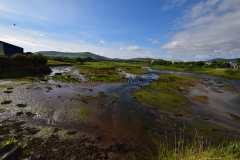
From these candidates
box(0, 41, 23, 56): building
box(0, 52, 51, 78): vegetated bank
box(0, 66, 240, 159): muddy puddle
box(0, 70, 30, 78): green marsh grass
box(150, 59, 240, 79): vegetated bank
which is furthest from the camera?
box(150, 59, 240, 79): vegetated bank

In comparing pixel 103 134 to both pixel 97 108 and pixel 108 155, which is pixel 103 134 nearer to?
pixel 108 155

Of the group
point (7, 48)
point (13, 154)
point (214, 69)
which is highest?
point (7, 48)

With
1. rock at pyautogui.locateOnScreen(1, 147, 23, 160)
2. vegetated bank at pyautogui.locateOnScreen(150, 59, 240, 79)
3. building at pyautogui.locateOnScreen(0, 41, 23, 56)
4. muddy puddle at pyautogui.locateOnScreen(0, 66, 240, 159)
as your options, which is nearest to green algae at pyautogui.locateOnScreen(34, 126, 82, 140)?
muddy puddle at pyautogui.locateOnScreen(0, 66, 240, 159)

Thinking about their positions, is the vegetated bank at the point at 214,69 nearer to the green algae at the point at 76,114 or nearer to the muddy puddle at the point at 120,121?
the muddy puddle at the point at 120,121

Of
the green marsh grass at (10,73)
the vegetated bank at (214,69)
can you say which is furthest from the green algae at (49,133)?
the vegetated bank at (214,69)

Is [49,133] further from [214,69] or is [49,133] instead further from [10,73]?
[214,69]

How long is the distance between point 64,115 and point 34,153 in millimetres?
4761

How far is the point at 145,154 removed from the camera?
6.84 meters

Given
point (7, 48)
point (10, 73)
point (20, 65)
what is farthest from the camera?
point (7, 48)

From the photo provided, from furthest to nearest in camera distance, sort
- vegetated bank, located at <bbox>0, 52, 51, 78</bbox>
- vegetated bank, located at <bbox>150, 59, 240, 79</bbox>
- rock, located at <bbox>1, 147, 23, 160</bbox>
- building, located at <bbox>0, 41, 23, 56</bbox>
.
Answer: vegetated bank, located at <bbox>150, 59, 240, 79</bbox> < building, located at <bbox>0, 41, 23, 56</bbox> < vegetated bank, located at <bbox>0, 52, 51, 78</bbox> < rock, located at <bbox>1, 147, 23, 160</bbox>

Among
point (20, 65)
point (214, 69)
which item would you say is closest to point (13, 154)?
point (20, 65)

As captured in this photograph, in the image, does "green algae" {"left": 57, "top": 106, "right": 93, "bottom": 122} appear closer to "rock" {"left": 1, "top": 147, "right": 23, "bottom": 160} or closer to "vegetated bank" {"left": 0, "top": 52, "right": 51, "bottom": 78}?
"rock" {"left": 1, "top": 147, "right": 23, "bottom": 160}

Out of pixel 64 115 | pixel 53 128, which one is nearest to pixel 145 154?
pixel 53 128

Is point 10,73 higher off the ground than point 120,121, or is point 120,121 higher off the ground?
point 10,73
